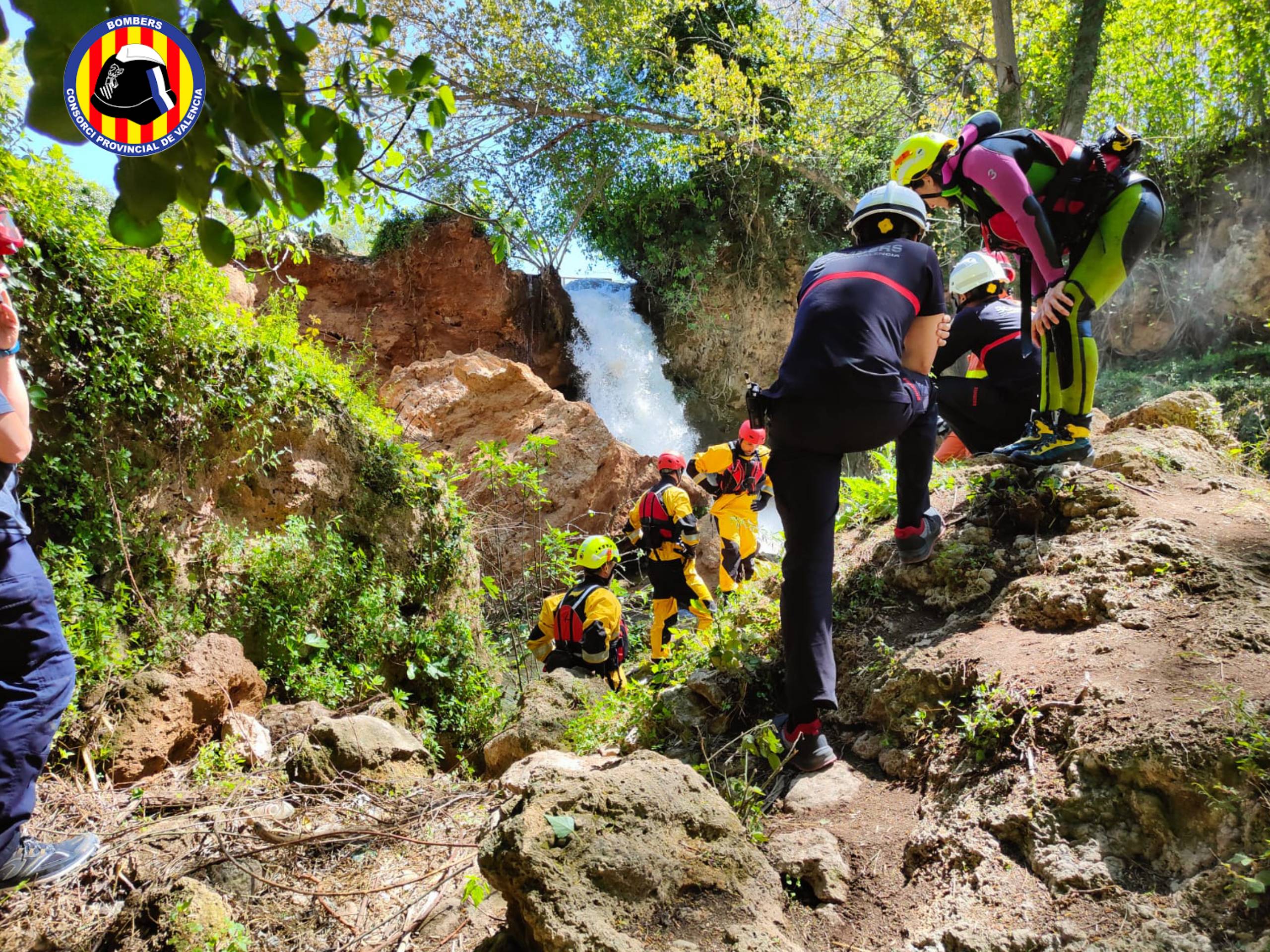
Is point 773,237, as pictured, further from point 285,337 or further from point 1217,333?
point 285,337

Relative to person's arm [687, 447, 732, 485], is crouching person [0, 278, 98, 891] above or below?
above

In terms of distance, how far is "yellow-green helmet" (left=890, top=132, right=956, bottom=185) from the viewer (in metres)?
4.04

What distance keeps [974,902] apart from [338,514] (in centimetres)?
512

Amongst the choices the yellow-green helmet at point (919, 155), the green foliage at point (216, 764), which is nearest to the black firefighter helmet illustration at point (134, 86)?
the green foliage at point (216, 764)

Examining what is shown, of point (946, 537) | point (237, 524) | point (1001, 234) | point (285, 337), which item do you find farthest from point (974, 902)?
point (285, 337)

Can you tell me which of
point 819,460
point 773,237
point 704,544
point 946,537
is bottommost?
point 704,544

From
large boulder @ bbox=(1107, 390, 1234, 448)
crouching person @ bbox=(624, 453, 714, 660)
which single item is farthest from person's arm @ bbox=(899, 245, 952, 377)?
Answer: crouching person @ bbox=(624, 453, 714, 660)

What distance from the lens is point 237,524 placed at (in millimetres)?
5363

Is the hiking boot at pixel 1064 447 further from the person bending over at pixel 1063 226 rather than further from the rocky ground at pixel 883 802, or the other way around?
the rocky ground at pixel 883 802

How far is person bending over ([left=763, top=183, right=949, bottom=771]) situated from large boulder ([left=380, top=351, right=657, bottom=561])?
846cm

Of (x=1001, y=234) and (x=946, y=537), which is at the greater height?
(x=1001, y=234)

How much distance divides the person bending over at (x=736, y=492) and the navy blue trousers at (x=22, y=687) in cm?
669

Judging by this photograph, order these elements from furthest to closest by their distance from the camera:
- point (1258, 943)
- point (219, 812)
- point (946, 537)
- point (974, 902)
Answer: point (946, 537) < point (219, 812) < point (974, 902) < point (1258, 943)

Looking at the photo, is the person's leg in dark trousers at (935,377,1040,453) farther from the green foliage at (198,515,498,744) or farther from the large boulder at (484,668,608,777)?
the green foliage at (198,515,498,744)
